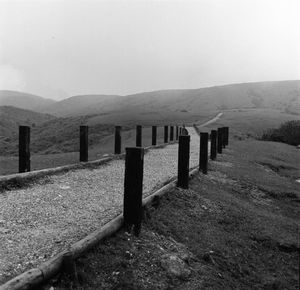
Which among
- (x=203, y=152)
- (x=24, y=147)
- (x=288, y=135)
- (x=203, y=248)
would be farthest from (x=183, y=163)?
(x=288, y=135)

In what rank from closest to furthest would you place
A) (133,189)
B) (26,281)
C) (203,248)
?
(26,281) → (133,189) → (203,248)

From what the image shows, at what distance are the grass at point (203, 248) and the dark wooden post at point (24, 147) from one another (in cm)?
369

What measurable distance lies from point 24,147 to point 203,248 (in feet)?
17.7

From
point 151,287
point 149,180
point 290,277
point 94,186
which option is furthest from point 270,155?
point 151,287

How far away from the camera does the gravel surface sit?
5080 mm

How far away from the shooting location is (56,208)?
23.7 ft

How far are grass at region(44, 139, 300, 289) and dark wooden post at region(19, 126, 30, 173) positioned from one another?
3687 mm

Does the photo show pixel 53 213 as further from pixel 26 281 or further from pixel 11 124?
pixel 11 124

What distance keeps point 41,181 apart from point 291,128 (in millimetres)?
39940

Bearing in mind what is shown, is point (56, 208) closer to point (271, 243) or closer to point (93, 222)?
point (93, 222)

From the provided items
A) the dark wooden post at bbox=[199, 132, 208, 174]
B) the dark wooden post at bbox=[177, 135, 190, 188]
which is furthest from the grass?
the dark wooden post at bbox=[199, 132, 208, 174]

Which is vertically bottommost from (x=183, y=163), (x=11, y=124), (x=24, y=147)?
(x=11, y=124)

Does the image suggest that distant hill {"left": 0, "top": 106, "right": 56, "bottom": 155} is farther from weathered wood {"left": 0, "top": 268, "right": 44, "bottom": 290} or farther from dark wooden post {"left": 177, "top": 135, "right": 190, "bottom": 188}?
weathered wood {"left": 0, "top": 268, "right": 44, "bottom": 290}

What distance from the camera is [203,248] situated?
6.55 metres
